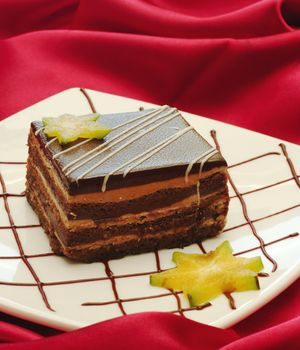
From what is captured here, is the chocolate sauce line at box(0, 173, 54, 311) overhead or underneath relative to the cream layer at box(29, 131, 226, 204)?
underneath

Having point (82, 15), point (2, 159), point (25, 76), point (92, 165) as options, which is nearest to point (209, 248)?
point (92, 165)

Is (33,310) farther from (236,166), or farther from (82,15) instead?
(82,15)

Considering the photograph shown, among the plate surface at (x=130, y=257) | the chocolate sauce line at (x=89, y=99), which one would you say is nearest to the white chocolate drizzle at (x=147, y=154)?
the plate surface at (x=130, y=257)

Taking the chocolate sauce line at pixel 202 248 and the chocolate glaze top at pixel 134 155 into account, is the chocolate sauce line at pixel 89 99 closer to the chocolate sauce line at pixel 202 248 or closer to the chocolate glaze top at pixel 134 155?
the chocolate glaze top at pixel 134 155

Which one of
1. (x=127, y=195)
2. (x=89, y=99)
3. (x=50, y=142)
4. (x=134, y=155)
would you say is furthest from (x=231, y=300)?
(x=89, y=99)

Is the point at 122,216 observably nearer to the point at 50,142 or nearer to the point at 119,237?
the point at 119,237

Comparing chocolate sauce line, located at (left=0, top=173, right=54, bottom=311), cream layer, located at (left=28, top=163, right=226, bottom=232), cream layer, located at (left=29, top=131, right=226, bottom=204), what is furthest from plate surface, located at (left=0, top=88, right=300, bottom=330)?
cream layer, located at (left=29, top=131, right=226, bottom=204)

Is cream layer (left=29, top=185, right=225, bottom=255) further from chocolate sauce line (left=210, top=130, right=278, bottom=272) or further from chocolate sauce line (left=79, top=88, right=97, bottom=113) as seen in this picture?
chocolate sauce line (left=79, top=88, right=97, bottom=113)
